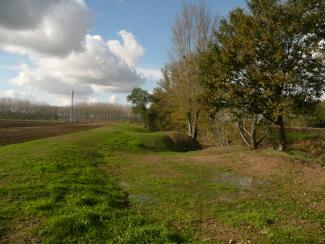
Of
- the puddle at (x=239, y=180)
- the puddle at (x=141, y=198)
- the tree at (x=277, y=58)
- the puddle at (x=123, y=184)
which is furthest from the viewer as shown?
the tree at (x=277, y=58)

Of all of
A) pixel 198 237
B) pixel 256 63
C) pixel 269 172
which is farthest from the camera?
pixel 256 63

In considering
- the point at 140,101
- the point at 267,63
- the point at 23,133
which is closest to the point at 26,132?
the point at 23,133

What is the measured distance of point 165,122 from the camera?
190 feet

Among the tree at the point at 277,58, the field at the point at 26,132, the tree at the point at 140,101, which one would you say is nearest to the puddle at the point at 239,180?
the tree at the point at 277,58

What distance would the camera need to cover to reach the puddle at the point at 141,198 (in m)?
9.54

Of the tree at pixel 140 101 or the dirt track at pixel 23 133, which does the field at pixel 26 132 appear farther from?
the tree at pixel 140 101

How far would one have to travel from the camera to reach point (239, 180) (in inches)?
Result: 474

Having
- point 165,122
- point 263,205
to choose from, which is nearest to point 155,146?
point 263,205

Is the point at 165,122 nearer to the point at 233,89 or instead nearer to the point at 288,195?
the point at 233,89

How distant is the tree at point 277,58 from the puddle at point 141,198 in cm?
1061

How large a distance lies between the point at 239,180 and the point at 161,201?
3.85 m

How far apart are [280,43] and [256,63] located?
1.66 metres

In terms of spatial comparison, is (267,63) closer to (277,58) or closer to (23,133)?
(277,58)

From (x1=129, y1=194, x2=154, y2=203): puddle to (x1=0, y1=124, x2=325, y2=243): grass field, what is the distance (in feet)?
0.10
